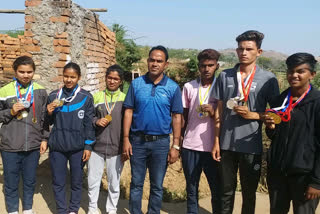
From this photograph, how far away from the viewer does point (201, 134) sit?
9.44 ft

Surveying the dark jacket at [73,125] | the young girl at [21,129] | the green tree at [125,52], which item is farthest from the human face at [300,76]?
the green tree at [125,52]

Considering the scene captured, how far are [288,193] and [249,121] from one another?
2.34 feet

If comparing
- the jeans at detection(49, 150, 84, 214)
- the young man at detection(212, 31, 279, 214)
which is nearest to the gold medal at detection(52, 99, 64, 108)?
the jeans at detection(49, 150, 84, 214)

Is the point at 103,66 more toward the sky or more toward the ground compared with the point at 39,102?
more toward the sky

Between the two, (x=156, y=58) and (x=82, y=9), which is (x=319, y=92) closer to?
(x=156, y=58)

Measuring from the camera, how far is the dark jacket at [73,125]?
9.56 feet

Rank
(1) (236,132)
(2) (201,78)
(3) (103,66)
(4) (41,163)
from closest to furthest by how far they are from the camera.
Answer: (1) (236,132) < (2) (201,78) < (4) (41,163) < (3) (103,66)

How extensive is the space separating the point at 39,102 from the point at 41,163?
1434 millimetres

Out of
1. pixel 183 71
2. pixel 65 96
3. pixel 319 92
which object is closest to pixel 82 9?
pixel 65 96

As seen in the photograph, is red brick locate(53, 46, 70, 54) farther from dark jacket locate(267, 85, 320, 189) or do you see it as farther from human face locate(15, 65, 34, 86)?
dark jacket locate(267, 85, 320, 189)

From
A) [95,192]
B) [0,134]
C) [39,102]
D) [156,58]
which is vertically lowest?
[95,192]

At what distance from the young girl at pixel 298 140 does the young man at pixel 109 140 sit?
5.29 feet

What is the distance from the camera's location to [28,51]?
4.23 metres

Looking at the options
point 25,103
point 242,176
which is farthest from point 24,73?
point 242,176
